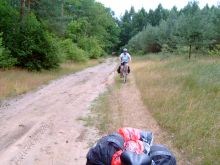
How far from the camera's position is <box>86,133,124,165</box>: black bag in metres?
3.41

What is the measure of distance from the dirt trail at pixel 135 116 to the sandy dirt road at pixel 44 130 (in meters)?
0.91

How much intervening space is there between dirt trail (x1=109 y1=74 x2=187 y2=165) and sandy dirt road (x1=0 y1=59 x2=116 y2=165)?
0.91 meters

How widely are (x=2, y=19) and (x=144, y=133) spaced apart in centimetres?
2101

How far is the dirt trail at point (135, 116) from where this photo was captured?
726 centimetres

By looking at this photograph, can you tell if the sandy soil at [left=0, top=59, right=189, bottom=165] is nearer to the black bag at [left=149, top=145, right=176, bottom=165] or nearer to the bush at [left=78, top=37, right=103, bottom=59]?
the black bag at [left=149, top=145, right=176, bottom=165]

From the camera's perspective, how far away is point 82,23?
51.7m

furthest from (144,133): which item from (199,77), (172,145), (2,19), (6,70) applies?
(2,19)

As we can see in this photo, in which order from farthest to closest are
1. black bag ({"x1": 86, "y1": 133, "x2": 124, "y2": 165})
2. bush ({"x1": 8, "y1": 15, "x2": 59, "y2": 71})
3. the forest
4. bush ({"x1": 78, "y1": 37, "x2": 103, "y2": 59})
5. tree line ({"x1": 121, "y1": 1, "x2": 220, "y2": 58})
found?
bush ({"x1": 78, "y1": 37, "x2": 103, "y2": 59}) < tree line ({"x1": 121, "y1": 1, "x2": 220, "y2": 58}) < the forest < bush ({"x1": 8, "y1": 15, "x2": 59, "y2": 71}) < black bag ({"x1": 86, "y1": 133, "x2": 124, "y2": 165})

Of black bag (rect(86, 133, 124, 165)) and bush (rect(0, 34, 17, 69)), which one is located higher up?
black bag (rect(86, 133, 124, 165))

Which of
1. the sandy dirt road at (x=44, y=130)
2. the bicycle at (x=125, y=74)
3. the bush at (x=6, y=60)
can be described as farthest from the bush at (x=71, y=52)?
the sandy dirt road at (x=44, y=130)

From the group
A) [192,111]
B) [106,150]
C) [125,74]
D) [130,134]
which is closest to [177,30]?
[125,74]

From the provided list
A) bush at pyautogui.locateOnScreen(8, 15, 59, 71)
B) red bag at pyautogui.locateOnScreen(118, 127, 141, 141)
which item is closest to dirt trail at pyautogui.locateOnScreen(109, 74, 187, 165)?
red bag at pyautogui.locateOnScreen(118, 127, 141, 141)

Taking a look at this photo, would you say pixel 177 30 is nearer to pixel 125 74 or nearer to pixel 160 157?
pixel 125 74

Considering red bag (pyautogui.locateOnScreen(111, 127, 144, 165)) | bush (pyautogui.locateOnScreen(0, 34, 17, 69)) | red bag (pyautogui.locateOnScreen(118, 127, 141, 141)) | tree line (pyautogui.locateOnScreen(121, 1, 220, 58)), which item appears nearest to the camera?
red bag (pyautogui.locateOnScreen(111, 127, 144, 165))
